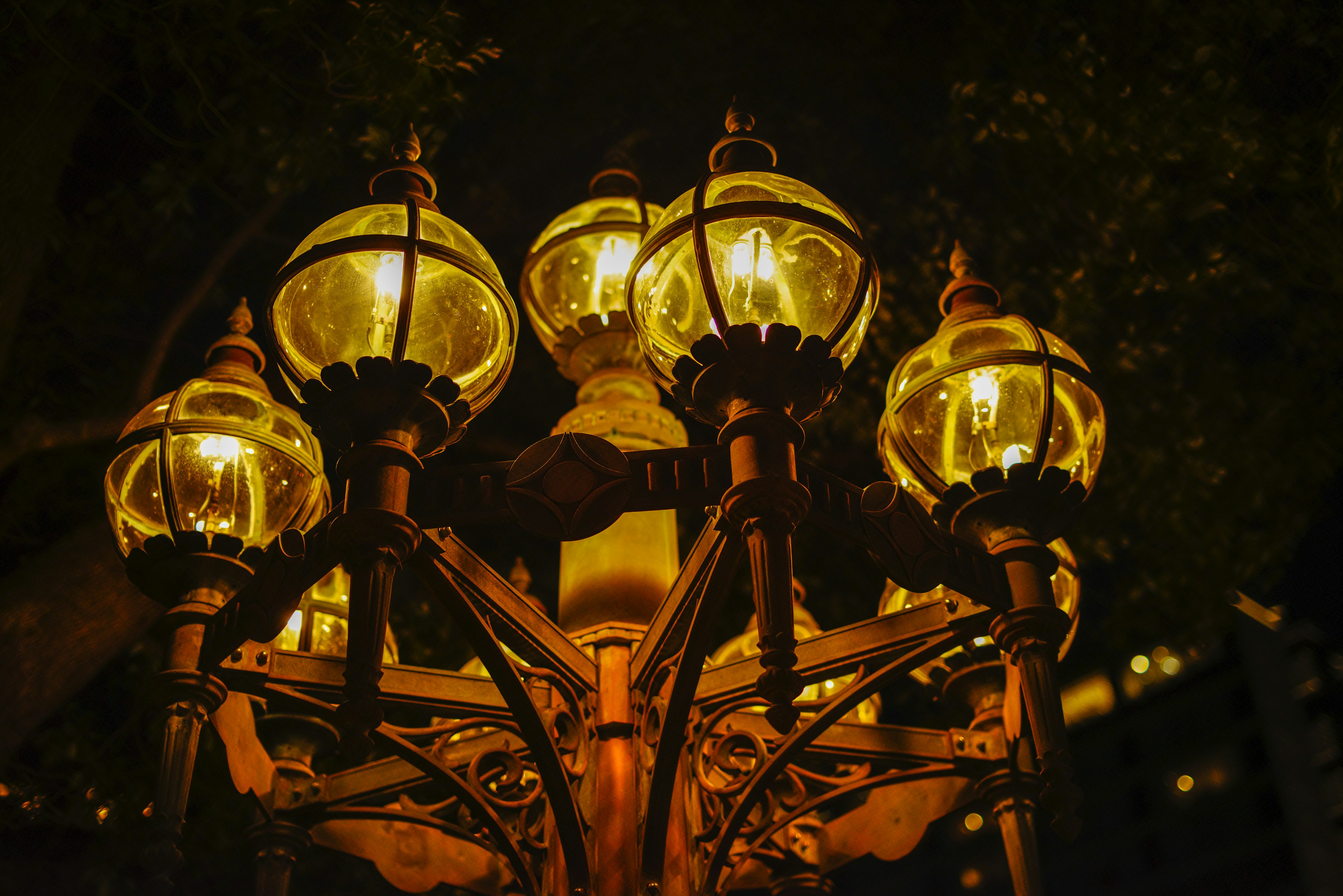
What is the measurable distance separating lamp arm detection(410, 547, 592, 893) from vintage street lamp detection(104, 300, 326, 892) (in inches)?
27.5

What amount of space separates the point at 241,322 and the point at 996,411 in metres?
2.35

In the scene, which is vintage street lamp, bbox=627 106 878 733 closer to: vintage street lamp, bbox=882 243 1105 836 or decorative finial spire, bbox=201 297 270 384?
vintage street lamp, bbox=882 243 1105 836

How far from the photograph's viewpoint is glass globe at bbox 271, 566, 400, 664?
3.83 m

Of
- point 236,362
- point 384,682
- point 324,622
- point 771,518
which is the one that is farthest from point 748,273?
point 324,622

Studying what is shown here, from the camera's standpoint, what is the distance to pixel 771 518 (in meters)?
2.47

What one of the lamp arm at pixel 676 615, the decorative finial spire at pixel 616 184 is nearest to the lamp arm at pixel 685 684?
the lamp arm at pixel 676 615

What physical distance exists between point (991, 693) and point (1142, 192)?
4269 mm

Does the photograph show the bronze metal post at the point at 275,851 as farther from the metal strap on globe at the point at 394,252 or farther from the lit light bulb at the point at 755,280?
the lit light bulb at the point at 755,280

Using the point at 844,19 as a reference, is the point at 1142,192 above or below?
below

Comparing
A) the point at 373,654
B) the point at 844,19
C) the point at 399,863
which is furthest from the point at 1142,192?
the point at 373,654

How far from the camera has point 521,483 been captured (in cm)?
259

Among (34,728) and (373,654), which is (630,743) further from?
(34,728)

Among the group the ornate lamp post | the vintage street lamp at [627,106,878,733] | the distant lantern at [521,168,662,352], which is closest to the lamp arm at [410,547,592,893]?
the ornate lamp post

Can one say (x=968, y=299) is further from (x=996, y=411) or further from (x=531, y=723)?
(x=531, y=723)
